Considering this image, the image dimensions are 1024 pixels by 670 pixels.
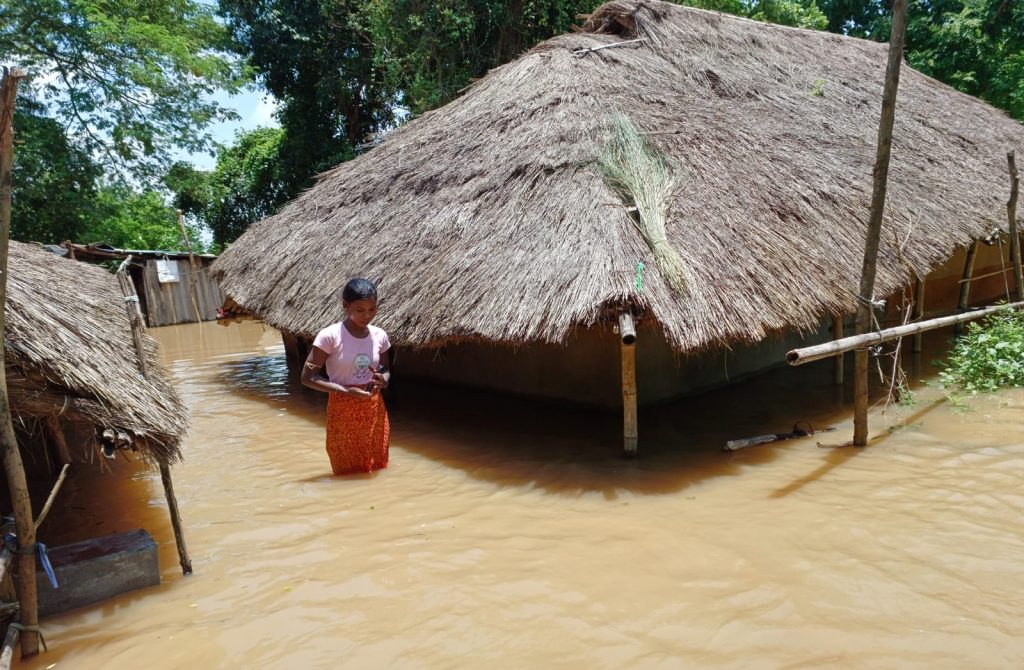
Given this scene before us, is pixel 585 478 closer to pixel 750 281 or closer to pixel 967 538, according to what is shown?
pixel 750 281

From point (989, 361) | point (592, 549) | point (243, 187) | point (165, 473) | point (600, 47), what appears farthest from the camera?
point (243, 187)

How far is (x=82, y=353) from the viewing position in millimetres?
3029

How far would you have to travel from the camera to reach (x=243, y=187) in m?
19.3

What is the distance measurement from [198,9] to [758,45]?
1389 cm

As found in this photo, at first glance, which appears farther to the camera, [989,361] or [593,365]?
[989,361]

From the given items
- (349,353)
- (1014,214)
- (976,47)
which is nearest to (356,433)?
(349,353)

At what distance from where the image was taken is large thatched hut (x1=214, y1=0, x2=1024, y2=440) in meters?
4.43

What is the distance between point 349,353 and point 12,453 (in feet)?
6.29

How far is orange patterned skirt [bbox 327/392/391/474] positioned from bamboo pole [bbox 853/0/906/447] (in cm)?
335

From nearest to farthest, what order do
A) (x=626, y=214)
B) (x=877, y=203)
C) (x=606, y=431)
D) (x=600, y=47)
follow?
1. (x=877, y=203)
2. (x=626, y=214)
3. (x=606, y=431)
4. (x=600, y=47)

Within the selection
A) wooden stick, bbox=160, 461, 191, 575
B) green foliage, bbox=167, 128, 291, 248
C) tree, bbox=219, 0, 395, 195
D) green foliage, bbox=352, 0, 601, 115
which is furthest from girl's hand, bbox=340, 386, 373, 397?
green foliage, bbox=167, 128, 291, 248

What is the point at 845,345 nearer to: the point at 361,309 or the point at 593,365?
the point at 593,365

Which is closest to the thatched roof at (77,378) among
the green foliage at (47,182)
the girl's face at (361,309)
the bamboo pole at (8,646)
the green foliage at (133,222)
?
the bamboo pole at (8,646)

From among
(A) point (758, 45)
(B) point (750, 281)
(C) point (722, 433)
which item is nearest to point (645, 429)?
(C) point (722, 433)
